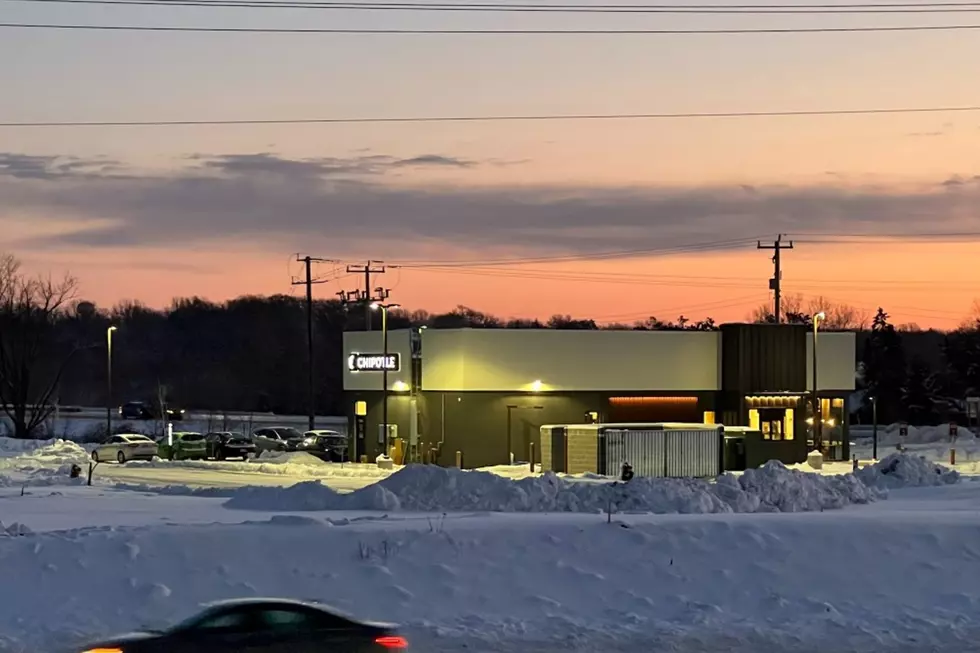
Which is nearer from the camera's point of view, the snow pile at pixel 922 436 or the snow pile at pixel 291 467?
the snow pile at pixel 291 467

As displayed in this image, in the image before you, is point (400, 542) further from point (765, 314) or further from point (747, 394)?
point (765, 314)

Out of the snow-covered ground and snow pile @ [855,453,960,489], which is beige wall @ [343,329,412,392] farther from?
the snow-covered ground

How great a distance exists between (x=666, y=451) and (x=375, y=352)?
20.1 metres

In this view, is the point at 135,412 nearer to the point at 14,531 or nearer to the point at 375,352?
the point at 375,352

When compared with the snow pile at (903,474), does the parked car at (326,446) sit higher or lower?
lower

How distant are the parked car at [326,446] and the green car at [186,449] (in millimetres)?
6370

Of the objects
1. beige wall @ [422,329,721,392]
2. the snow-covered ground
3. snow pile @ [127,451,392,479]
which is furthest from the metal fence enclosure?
the snow-covered ground

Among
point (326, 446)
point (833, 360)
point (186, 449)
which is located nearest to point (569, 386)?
point (833, 360)

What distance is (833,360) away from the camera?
226 ft

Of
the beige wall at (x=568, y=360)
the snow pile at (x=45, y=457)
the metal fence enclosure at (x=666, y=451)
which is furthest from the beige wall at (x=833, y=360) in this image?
the snow pile at (x=45, y=457)

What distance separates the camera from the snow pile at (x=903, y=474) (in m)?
39.6

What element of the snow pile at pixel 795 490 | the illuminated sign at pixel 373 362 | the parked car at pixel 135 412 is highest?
the illuminated sign at pixel 373 362

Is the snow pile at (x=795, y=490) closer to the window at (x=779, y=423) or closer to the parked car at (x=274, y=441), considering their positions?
the window at (x=779, y=423)

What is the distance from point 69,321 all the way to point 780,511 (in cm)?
15697
